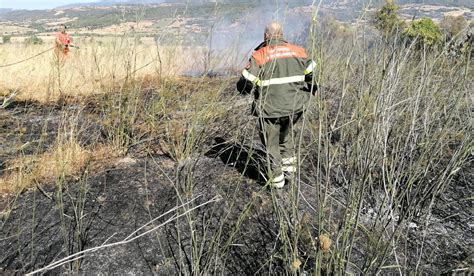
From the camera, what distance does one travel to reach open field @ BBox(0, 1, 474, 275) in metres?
1.54

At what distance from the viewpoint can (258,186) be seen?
317 cm

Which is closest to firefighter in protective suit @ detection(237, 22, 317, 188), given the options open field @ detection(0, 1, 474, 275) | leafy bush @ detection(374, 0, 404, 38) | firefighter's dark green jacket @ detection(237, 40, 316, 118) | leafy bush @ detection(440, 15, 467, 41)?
firefighter's dark green jacket @ detection(237, 40, 316, 118)

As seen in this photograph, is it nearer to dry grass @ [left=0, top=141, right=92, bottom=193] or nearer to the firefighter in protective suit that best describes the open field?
dry grass @ [left=0, top=141, right=92, bottom=193]

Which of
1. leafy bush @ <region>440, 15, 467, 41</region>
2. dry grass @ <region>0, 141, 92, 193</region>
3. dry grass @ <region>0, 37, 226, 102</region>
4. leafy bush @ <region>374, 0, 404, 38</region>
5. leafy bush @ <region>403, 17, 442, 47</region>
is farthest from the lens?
dry grass @ <region>0, 37, 226, 102</region>

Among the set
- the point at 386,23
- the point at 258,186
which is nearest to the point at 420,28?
the point at 386,23

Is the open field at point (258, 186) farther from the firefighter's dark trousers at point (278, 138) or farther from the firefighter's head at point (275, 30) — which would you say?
the firefighter's head at point (275, 30)

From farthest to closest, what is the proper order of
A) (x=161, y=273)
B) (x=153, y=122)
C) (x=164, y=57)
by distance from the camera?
(x=164, y=57) < (x=153, y=122) < (x=161, y=273)

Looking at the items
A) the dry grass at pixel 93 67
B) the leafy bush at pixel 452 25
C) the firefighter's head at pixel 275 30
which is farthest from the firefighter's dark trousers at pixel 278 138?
the leafy bush at pixel 452 25

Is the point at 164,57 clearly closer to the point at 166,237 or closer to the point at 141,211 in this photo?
the point at 141,211

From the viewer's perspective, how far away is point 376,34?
318 cm

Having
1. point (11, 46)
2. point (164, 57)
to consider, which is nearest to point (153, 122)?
point (164, 57)

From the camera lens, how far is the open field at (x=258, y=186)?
60.6 inches

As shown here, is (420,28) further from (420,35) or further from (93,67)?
(93,67)

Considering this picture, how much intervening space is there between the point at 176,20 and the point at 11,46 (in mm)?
9028
